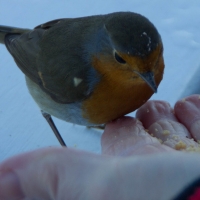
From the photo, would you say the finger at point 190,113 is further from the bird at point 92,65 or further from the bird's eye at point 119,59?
the bird's eye at point 119,59

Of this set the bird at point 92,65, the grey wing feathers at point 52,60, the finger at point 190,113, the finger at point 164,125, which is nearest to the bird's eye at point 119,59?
the bird at point 92,65

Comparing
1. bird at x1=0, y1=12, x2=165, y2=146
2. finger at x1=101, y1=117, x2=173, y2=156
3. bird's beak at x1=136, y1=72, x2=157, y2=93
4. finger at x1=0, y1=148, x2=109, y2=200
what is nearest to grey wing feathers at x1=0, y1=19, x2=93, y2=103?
bird at x1=0, y1=12, x2=165, y2=146

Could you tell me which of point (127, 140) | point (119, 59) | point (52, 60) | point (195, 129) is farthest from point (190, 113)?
point (52, 60)

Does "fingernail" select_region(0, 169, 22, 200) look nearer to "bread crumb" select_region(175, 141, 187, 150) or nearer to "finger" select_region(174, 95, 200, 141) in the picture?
"bread crumb" select_region(175, 141, 187, 150)

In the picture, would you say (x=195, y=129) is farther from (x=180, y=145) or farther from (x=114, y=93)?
(x=114, y=93)

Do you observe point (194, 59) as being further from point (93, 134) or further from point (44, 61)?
point (44, 61)

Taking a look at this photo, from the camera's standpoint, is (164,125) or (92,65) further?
(164,125)
